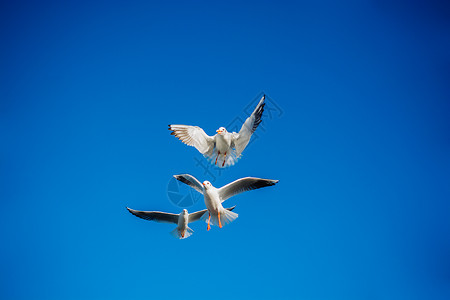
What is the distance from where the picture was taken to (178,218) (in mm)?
8344

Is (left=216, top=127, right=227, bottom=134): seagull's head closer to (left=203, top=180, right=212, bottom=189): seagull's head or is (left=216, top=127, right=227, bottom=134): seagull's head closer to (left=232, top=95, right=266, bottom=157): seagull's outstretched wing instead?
(left=232, top=95, right=266, bottom=157): seagull's outstretched wing

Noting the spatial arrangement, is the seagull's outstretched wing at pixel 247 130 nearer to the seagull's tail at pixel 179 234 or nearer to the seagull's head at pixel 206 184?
the seagull's head at pixel 206 184

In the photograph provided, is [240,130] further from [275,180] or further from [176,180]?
[176,180]

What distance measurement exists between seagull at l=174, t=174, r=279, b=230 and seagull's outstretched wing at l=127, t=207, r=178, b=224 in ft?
3.72

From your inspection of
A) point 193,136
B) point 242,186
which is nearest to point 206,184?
point 242,186

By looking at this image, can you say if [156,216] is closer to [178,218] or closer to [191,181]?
[178,218]

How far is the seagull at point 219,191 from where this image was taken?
716 centimetres

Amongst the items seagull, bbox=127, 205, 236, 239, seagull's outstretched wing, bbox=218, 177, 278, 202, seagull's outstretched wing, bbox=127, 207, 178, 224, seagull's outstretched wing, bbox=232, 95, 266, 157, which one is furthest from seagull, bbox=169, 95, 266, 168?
seagull's outstretched wing, bbox=127, 207, 178, 224

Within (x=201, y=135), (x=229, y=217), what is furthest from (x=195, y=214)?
(x=201, y=135)

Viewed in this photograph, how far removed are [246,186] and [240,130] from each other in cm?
110

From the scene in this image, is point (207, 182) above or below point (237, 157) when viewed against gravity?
below

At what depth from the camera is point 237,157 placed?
25.2 ft

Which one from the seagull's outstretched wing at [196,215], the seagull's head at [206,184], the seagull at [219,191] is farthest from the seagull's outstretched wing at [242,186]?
the seagull's outstretched wing at [196,215]

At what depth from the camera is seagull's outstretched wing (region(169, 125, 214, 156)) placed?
7.39m
